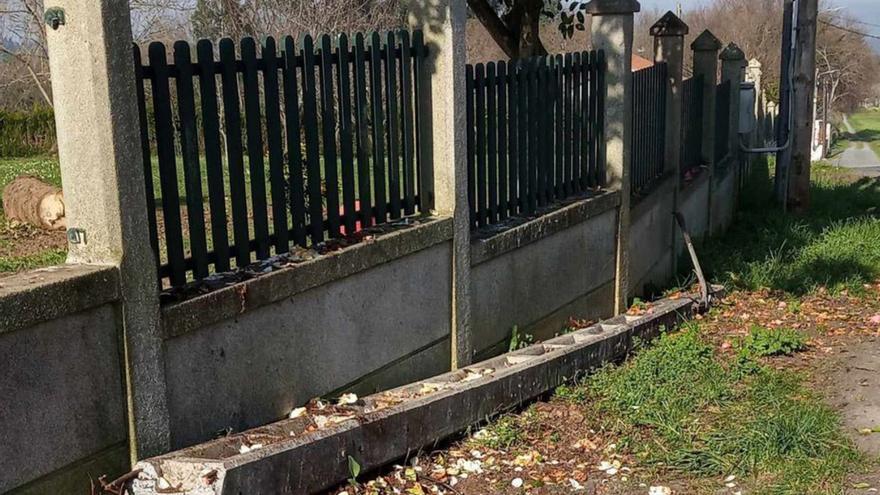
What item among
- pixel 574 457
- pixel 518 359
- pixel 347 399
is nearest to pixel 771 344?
pixel 518 359

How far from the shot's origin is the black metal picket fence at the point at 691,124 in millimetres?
11086

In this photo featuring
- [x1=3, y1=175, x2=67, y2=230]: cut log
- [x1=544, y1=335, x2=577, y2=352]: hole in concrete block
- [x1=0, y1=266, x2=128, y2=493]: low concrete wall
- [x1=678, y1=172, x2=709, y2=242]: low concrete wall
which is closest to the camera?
[x1=0, y1=266, x2=128, y2=493]: low concrete wall

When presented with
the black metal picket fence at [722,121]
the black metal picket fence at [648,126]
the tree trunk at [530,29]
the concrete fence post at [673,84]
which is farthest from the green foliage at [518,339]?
the black metal picket fence at [722,121]

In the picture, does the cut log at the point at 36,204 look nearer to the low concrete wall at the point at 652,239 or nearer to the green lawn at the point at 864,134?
the low concrete wall at the point at 652,239

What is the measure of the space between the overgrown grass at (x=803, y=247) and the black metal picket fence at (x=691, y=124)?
3.45 ft

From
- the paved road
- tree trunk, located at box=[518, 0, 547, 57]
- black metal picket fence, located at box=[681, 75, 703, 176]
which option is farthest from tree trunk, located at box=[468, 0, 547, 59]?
the paved road

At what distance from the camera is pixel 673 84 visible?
10.1 meters

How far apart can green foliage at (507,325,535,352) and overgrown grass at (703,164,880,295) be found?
124 inches

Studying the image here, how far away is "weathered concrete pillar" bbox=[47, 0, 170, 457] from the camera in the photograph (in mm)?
3564

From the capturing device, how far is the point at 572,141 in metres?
7.73

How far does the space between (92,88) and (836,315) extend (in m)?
6.28

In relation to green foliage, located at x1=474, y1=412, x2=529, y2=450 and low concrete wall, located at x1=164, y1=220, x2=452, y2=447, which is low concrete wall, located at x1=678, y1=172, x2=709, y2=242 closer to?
low concrete wall, located at x1=164, y1=220, x2=452, y2=447

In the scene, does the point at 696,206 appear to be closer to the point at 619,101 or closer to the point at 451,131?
the point at 619,101

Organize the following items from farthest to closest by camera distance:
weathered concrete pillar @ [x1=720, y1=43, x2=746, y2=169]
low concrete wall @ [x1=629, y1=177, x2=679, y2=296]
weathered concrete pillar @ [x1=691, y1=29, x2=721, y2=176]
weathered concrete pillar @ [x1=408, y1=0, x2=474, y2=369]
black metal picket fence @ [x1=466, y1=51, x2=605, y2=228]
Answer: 1. weathered concrete pillar @ [x1=720, y1=43, x2=746, y2=169]
2. weathered concrete pillar @ [x1=691, y1=29, x2=721, y2=176]
3. low concrete wall @ [x1=629, y1=177, x2=679, y2=296]
4. black metal picket fence @ [x1=466, y1=51, x2=605, y2=228]
5. weathered concrete pillar @ [x1=408, y1=0, x2=474, y2=369]
